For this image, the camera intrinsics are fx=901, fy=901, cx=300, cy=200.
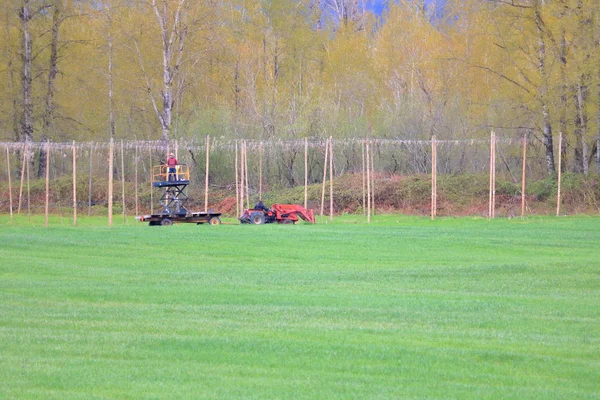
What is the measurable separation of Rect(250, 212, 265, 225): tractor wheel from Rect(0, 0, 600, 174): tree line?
1431cm

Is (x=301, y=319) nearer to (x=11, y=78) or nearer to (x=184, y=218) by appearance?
(x=184, y=218)

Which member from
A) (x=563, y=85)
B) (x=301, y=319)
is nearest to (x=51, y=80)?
(x=563, y=85)

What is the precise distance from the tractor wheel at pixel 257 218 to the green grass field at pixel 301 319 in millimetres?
7413

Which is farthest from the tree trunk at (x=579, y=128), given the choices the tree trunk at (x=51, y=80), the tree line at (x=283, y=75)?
the tree trunk at (x=51, y=80)

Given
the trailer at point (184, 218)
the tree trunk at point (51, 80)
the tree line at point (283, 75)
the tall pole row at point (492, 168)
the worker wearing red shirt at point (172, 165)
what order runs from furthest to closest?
the tree trunk at point (51, 80) → the tree line at point (283, 75) → the tall pole row at point (492, 168) → the worker wearing red shirt at point (172, 165) → the trailer at point (184, 218)

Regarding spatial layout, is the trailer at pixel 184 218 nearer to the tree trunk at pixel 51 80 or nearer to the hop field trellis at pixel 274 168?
the hop field trellis at pixel 274 168

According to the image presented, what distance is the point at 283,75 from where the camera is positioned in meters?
64.8

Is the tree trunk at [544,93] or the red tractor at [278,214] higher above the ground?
the tree trunk at [544,93]

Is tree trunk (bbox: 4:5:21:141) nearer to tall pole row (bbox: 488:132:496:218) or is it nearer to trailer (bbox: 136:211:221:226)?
trailer (bbox: 136:211:221:226)

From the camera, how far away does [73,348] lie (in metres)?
10.2

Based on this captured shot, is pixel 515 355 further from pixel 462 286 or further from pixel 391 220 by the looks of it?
pixel 391 220

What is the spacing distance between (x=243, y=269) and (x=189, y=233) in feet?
27.8

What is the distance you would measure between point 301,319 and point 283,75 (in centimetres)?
5356

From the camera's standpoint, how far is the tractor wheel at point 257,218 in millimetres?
31703
